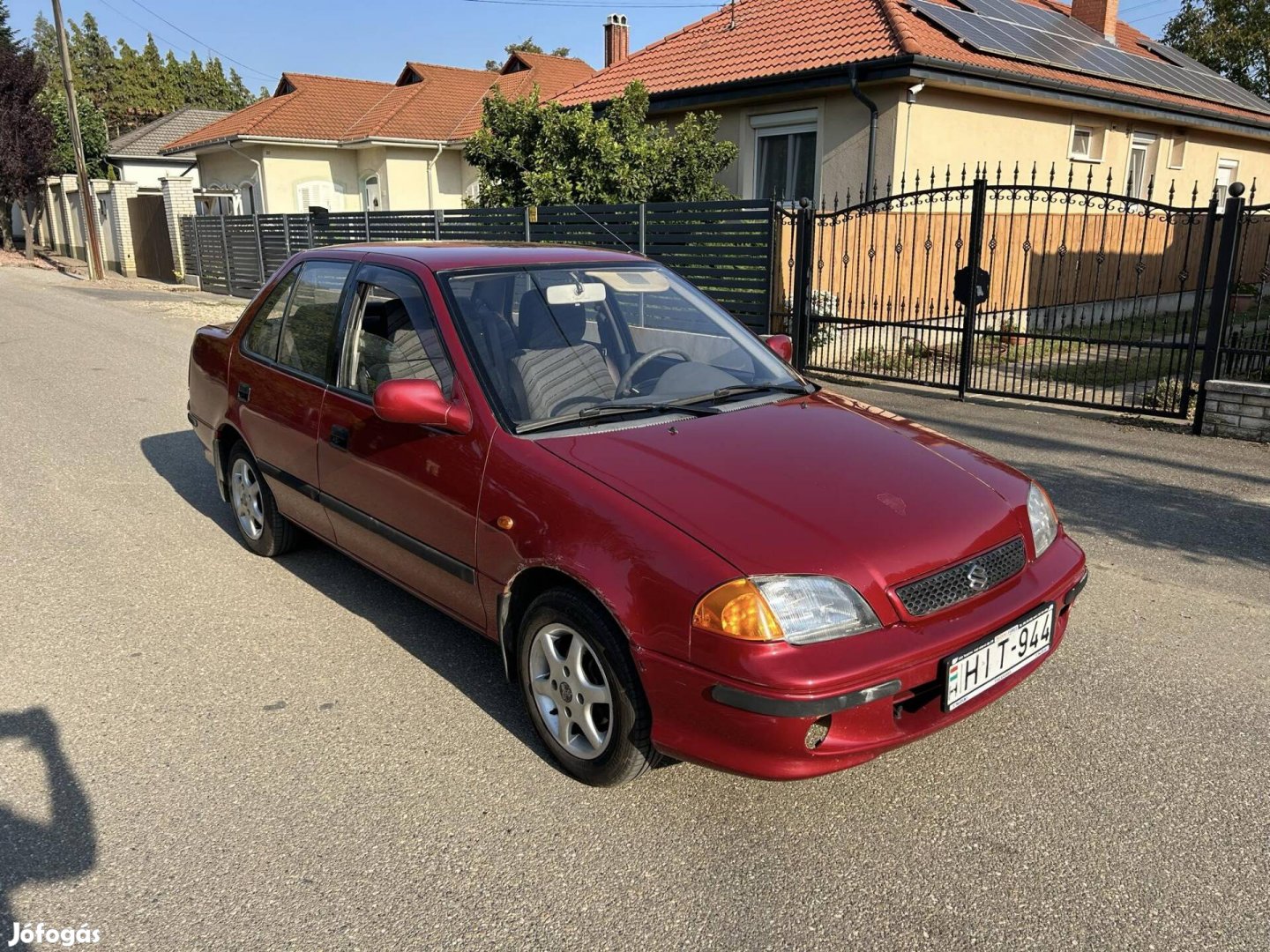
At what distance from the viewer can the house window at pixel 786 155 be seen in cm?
1439

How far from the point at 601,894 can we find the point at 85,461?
20.3 feet

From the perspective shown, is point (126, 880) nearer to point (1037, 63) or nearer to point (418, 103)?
point (1037, 63)

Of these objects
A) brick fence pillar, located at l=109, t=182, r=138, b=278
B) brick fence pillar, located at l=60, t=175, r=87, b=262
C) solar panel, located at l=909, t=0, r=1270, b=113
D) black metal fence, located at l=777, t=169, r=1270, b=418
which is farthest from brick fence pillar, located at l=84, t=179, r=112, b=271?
solar panel, located at l=909, t=0, r=1270, b=113

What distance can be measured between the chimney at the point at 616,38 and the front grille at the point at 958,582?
25.3 metres

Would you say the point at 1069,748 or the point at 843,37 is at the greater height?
the point at 843,37

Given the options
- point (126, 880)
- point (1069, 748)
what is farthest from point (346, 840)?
point (1069, 748)

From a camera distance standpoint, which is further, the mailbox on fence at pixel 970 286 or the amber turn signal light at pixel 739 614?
the mailbox on fence at pixel 970 286

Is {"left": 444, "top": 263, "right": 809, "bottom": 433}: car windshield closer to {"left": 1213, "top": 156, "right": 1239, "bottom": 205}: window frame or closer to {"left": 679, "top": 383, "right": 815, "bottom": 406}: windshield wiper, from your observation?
{"left": 679, "top": 383, "right": 815, "bottom": 406}: windshield wiper

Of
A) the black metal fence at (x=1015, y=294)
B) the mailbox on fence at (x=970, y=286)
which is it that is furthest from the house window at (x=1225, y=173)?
the mailbox on fence at (x=970, y=286)

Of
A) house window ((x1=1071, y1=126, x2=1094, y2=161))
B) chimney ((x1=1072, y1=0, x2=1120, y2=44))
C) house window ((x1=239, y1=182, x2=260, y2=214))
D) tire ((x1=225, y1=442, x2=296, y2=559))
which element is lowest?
tire ((x1=225, y1=442, x2=296, y2=559))

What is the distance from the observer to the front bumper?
2475 mm

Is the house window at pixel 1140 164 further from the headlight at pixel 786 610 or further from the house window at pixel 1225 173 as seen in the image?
the headlight at pixel 786 610

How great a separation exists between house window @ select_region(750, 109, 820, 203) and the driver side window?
37.3 ft

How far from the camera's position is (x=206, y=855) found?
2729mm
